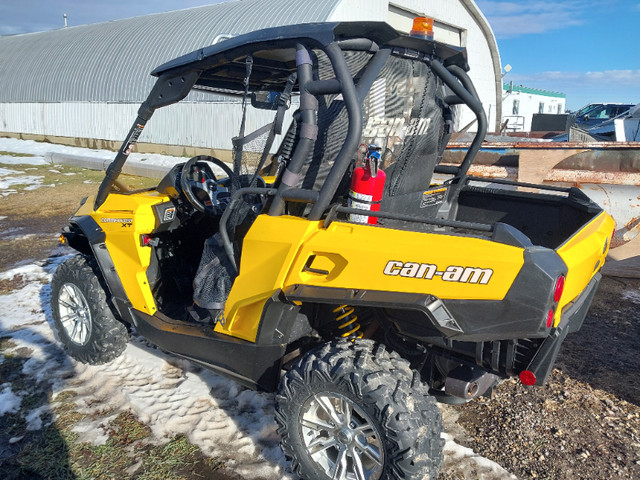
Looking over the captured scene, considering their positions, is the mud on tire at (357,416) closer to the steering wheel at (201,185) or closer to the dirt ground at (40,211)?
the steering wheel at (201,185)

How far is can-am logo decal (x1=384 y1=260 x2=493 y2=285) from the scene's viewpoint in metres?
2.09

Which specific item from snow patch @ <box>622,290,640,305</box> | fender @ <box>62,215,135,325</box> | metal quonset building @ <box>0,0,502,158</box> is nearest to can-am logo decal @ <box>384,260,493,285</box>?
fender @ <box>62,215,135,325</box>

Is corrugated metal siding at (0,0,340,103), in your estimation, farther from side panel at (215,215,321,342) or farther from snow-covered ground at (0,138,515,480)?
side panel at (215,215,321,342)

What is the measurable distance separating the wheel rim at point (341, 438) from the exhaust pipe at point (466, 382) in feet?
1.51

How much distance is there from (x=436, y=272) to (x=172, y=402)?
210cm

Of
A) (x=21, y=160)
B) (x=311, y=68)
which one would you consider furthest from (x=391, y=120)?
(x=21, y=160)

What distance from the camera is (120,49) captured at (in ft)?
71.5

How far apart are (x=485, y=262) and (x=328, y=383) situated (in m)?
0.90

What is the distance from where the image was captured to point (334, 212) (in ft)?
8.02

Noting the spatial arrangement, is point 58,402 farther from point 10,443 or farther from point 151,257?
point 151,257

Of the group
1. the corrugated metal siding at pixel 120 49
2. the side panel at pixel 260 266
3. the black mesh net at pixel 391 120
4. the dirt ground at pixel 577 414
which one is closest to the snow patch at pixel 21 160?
the corrugated metal siding at pixel 120 49

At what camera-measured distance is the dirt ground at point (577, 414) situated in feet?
9.08

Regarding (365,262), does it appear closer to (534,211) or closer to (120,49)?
(534,211)

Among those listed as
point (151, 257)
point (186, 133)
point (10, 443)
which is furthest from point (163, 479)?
point (186, 133)
